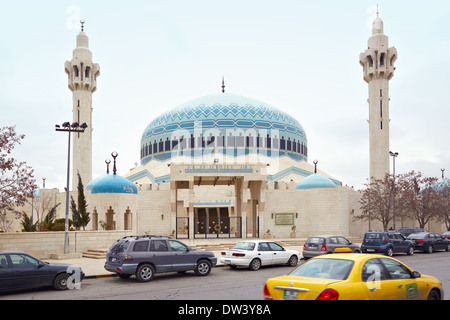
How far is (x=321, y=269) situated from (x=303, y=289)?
790mm

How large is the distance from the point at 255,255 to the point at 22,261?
8.48 meters

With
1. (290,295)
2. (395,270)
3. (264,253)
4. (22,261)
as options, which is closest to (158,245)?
(22,261)

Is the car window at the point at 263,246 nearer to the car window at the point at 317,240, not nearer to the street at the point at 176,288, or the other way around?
the street at the point at 176,288

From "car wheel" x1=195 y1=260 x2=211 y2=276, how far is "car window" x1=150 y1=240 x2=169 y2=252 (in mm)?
1404

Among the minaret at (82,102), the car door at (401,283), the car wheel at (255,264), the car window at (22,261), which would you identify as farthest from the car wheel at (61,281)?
the minaret at (82,102)

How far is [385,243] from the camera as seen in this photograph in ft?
80.3

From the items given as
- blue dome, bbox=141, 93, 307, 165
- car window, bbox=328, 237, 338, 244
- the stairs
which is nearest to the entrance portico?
blue dome, bbox=141, 93, 307, 165

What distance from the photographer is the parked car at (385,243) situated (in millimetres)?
24453

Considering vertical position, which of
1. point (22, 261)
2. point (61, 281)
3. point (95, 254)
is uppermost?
point (22, 261)

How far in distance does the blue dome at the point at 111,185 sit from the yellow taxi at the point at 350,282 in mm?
28652

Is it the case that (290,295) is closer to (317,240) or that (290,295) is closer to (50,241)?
(317,240)

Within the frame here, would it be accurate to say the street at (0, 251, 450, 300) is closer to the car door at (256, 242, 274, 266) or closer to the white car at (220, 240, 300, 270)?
the white car at (220, 240, 300, 270)
